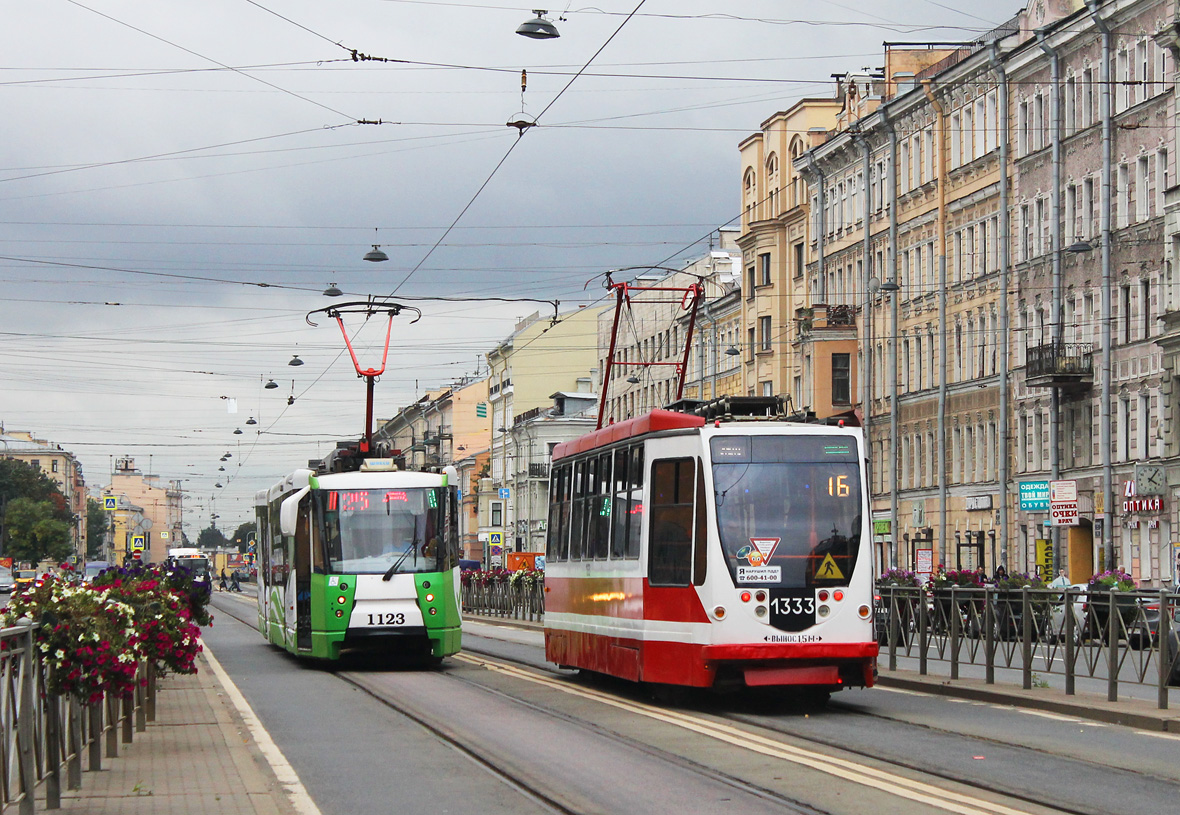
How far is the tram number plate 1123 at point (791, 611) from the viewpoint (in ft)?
57.4

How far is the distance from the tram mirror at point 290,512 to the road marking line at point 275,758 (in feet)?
12.6

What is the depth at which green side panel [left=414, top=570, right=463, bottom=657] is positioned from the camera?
25.5 m

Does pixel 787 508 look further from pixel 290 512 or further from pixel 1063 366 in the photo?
pixel 1063 366

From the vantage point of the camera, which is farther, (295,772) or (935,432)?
(935,432)

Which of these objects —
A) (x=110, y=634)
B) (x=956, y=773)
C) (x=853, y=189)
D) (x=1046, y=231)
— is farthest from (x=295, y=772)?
(x=853, y=189)

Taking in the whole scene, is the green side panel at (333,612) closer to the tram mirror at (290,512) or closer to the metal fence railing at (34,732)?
the tram mirror at (290,512)

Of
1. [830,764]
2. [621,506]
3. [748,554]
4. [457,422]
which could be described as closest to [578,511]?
[621,506]

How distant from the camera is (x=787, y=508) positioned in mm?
17828

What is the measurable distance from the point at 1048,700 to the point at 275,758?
7.82 m

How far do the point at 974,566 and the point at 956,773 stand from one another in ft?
144

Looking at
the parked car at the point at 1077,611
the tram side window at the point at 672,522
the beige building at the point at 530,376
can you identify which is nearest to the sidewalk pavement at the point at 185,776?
the tram side window at the point at 672,522

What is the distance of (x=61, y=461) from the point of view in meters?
197

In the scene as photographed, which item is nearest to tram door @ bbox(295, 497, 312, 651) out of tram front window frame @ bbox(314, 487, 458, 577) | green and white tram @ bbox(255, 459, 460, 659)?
green and white tram @ bbox(255, 459, 460, 659)

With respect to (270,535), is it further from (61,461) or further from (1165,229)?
(61,461)
